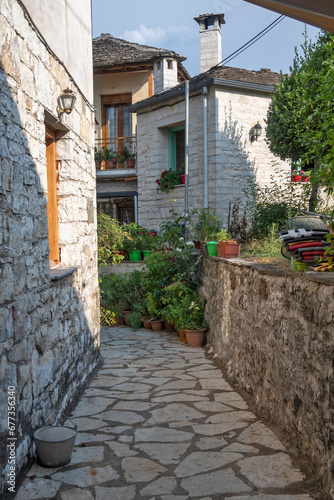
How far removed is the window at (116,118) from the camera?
1593cm

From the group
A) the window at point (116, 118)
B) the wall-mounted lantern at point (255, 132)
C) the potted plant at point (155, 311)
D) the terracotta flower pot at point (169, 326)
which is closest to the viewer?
the potted plant at point (155, 311)

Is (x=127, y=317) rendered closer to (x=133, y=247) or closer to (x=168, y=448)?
(x=133, y=247)

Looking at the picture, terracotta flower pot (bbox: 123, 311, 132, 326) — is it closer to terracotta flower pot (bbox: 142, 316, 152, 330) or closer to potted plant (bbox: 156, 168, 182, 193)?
terracotta flower pot (bbox: 142, 316, 152, 330)

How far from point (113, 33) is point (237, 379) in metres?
15.2

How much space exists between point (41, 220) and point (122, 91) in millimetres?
12934

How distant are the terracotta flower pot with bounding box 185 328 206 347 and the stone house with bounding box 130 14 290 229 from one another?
395 cm

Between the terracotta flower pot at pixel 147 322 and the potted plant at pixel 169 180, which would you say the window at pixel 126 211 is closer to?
the potted plant at pixel 169 180

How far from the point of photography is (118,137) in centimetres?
1572

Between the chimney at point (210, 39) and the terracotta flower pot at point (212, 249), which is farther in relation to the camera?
the chimney at point (210, 39)

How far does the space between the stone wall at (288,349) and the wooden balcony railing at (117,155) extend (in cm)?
971

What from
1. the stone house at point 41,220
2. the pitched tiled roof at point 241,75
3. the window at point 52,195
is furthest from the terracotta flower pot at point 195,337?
the pitched tiled roof at point 241,75

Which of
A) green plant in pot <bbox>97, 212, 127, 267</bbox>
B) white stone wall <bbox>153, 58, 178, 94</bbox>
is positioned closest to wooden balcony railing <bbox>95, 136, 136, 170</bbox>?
white stone wall <bbox>153, 58, 178, 94</bbox>

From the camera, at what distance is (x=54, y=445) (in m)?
3.38

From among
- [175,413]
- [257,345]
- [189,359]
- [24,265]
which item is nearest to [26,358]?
[24,265]
